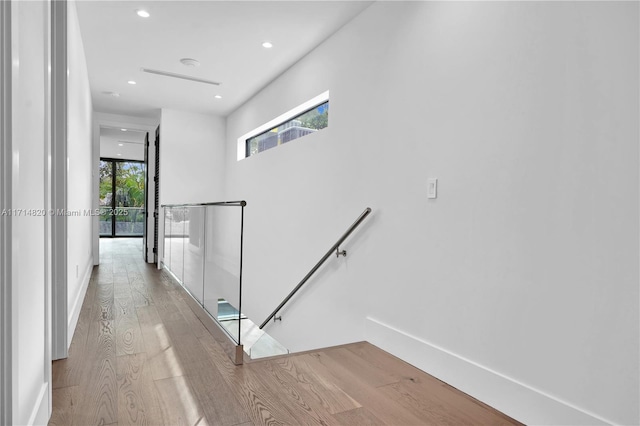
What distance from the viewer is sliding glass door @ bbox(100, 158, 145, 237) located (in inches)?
494

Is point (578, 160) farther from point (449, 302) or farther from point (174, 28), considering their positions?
point (174, 28)

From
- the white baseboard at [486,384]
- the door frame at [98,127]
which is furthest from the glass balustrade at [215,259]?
the door frame at [98,127]

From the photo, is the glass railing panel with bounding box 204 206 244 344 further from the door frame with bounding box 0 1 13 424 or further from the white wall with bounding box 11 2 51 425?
the door frame with bounding box 0 1 13 424

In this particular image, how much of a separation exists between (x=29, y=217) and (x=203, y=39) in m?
2.85

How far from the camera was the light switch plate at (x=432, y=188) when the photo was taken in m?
2.49

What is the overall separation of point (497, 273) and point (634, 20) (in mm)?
1243

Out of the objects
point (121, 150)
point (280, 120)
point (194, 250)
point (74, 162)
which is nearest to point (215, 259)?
point (194, 250)

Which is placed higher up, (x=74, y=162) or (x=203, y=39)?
(x=203, y=39)

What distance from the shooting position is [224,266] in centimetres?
303

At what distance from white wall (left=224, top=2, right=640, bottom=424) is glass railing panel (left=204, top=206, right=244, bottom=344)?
1.01 meters

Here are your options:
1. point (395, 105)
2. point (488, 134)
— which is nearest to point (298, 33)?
point (395, 105)

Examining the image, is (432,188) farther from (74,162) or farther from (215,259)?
(74,162)

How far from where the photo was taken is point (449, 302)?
7.81 feet

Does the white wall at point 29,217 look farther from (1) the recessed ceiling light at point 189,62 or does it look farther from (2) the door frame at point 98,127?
(2) the door frame at point 98,127
